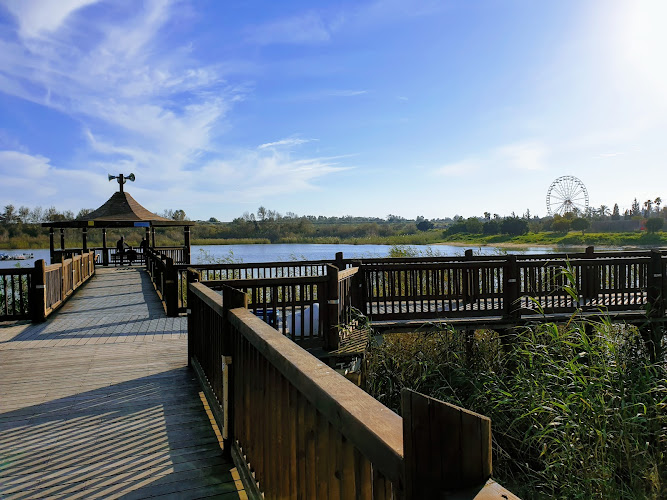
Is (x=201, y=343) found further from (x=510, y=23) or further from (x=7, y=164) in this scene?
(x=7, y=164)

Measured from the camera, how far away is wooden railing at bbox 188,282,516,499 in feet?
2.75

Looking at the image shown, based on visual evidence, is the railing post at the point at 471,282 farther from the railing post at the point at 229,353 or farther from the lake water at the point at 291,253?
the lake water at the point at 291,253

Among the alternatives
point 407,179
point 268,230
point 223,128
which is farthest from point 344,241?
point 223,128

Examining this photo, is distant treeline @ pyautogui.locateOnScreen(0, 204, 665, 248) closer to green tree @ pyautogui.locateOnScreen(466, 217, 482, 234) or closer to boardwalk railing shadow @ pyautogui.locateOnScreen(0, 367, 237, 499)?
green tree @ pyautogui.locateOnScreen(466, 217, 482, 234)

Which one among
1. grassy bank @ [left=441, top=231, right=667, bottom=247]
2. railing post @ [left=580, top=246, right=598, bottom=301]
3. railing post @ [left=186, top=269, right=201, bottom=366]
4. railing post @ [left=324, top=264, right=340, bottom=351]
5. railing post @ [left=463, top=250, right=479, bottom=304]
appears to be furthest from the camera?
grassy bank @ [left=441, top=231, right=667, bottom=247]

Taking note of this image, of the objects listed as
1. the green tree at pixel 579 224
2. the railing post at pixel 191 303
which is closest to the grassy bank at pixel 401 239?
the green tree at pixel 579 224

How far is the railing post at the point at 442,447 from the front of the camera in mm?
816

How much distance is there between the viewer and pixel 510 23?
1311 centimetres

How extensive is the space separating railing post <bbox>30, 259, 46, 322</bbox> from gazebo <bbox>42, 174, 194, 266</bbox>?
10852 mm

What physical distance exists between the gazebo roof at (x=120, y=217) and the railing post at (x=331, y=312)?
1637cm

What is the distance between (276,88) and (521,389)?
1698 cm

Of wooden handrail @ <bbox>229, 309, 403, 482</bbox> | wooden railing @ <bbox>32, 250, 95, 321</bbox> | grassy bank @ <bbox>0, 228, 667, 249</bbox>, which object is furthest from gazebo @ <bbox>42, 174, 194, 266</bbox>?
wooden handrail @ <bbox>229, 309, 403, 482</bbox>

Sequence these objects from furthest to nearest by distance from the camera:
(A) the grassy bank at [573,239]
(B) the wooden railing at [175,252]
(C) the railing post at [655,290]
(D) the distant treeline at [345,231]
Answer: (D) the distant treeline at [345,231] < (A) the grassy bank at [573,239] < (B) the wooden railing at [175,252] < (C) the railing post at [655,290]

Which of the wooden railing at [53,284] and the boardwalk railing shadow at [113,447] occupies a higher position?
the wooden railing at [53,284]
